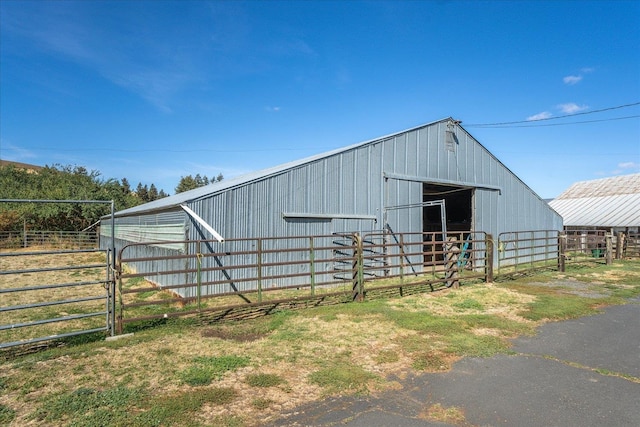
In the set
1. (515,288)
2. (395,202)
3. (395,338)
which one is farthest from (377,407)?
(395,202)

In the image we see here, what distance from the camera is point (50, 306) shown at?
827 centimetres

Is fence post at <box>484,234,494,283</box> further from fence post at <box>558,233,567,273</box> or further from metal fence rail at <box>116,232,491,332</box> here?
fence post at <box>558,233,567,273</box>

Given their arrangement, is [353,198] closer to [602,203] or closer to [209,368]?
[209,368]

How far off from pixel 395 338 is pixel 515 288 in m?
5.95

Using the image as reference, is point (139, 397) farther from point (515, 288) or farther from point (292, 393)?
point (515, 288)

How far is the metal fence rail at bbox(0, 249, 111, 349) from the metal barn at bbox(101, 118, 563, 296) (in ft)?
6.17

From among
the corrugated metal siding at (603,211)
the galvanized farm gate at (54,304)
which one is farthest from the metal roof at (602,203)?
the galvanized farm gate at (54,304)

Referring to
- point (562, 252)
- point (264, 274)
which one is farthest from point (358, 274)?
point (562, 252)

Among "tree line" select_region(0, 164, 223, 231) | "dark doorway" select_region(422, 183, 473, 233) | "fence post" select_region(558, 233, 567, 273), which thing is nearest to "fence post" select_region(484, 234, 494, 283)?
"fence post" select_region(558, 233, 567, 273)

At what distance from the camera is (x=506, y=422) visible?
11.1ft

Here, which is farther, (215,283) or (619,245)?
(619,245)

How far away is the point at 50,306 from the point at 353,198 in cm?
841

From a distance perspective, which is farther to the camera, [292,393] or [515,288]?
[515,288]

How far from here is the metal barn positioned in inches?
383
